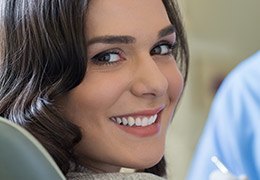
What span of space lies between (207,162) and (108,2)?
0.73 meters

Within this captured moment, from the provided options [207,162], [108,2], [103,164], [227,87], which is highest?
[108,2]

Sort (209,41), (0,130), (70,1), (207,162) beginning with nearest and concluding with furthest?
(0,130), (70,1), (207,162), (209,41)

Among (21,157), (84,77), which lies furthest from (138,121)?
(21,157)

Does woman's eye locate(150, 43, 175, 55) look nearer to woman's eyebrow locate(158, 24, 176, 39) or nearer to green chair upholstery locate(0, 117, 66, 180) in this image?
woman's eyebrow locate(158, 24, 176, 39)

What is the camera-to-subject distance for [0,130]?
21.0 inches

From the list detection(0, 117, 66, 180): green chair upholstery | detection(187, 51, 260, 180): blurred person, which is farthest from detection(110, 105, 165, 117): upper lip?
detection(187, 51, 260, 180): blurred person

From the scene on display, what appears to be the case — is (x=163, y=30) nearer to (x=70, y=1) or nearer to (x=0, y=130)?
(x=70, y=1)

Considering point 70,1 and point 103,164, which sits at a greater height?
point 70,1

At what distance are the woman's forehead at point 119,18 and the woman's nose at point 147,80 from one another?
49mm

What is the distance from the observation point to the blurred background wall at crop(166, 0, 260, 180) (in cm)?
196

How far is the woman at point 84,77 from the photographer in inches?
29.1

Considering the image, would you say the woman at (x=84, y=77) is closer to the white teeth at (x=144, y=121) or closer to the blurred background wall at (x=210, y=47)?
the white teeth at (x=144, y=121)

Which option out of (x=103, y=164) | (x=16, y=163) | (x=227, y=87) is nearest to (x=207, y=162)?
(x=227, y=87)

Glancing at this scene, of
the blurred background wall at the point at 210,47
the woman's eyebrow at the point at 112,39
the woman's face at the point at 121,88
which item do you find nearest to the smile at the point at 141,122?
the woman's face at the point at 121,88
